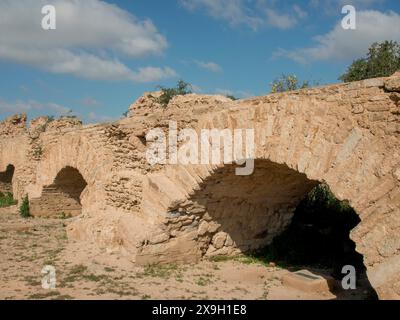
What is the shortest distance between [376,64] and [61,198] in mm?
9777

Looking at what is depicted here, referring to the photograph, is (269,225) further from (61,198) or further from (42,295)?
(61,198)

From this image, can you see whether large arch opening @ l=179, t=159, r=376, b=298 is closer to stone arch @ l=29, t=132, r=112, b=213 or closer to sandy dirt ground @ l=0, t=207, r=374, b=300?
sandy dirt ground @ l=0, t=207, r=374, b=300

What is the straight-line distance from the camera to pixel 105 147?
8.66 metres

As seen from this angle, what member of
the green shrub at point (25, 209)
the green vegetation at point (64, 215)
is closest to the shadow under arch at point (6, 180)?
the green shrub at point (25, 209)

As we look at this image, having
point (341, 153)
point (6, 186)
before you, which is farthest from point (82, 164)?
point (6, 186)

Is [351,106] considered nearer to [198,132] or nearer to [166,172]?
[198,132]

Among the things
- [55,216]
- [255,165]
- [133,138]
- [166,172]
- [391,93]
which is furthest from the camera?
[55,216]

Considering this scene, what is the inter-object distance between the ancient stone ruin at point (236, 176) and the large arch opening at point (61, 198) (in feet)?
0.18

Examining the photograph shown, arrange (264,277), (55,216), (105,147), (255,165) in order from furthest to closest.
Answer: (55,216) → (105,147) → (264,277) → (255,165)

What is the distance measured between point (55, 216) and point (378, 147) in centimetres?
983

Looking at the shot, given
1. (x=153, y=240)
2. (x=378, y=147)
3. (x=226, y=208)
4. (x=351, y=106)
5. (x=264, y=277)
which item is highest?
(x=351, y=106)

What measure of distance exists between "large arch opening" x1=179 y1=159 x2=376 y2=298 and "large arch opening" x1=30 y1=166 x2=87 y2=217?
5353 mm

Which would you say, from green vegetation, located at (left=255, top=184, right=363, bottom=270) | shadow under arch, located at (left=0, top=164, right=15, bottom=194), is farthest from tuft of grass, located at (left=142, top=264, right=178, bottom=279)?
shadow under arch, located at (left=0, top=164, right=15, bottom=194)

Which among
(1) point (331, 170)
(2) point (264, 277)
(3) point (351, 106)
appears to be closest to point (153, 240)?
(2) point (264, 277)
